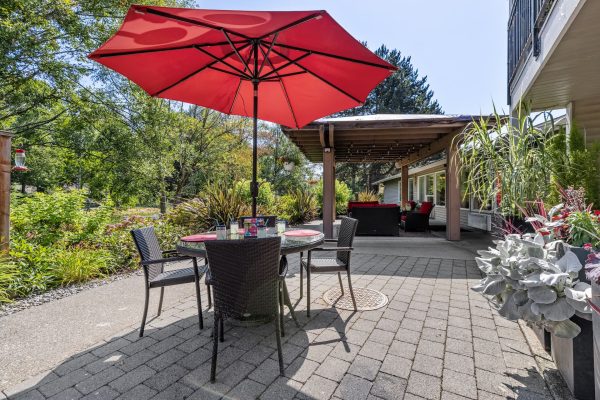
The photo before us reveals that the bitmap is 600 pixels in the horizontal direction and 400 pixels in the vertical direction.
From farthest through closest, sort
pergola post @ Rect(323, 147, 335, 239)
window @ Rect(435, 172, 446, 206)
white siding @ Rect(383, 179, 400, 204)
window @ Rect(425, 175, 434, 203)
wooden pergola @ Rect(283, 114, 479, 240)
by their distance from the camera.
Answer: white siding @ Rect(383, 179, 400, 204)
window @ Rect(425, 175, 434, 203)
window @ Rect(435, 172, 446, 206)
pergola post @ Rect(323, 147, 335, 239)
wooden pergola @ Rect(283, 114, 479, 240)

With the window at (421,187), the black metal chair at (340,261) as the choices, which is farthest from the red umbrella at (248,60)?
the window at (421,187)

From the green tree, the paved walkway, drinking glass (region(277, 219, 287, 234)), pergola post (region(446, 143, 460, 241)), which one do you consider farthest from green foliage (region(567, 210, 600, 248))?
the green tree

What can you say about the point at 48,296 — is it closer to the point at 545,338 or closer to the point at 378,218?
the point at 545,338

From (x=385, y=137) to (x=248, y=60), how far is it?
216 inches

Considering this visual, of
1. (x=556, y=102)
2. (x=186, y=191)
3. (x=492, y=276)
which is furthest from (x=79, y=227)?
(x=186, y=191)

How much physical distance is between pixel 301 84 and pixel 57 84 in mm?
7934

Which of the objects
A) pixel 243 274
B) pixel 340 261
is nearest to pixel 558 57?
pixel 340 261

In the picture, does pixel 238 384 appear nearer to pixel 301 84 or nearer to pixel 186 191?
pixel 301 84

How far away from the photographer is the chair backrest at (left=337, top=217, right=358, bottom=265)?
2.92 meters

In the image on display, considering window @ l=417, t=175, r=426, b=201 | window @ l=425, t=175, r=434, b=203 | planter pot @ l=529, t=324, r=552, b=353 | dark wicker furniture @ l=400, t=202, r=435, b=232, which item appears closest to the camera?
planter pot @ l=529, t=324, r=552, b=353

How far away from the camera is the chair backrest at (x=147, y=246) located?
2.43 meters

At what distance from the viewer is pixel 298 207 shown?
36.1 ft

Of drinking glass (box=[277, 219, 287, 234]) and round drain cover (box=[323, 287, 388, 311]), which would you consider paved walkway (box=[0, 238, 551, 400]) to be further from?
drinking glass (box=[277, 219, 287, 234])

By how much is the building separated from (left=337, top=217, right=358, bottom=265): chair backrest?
236cm
